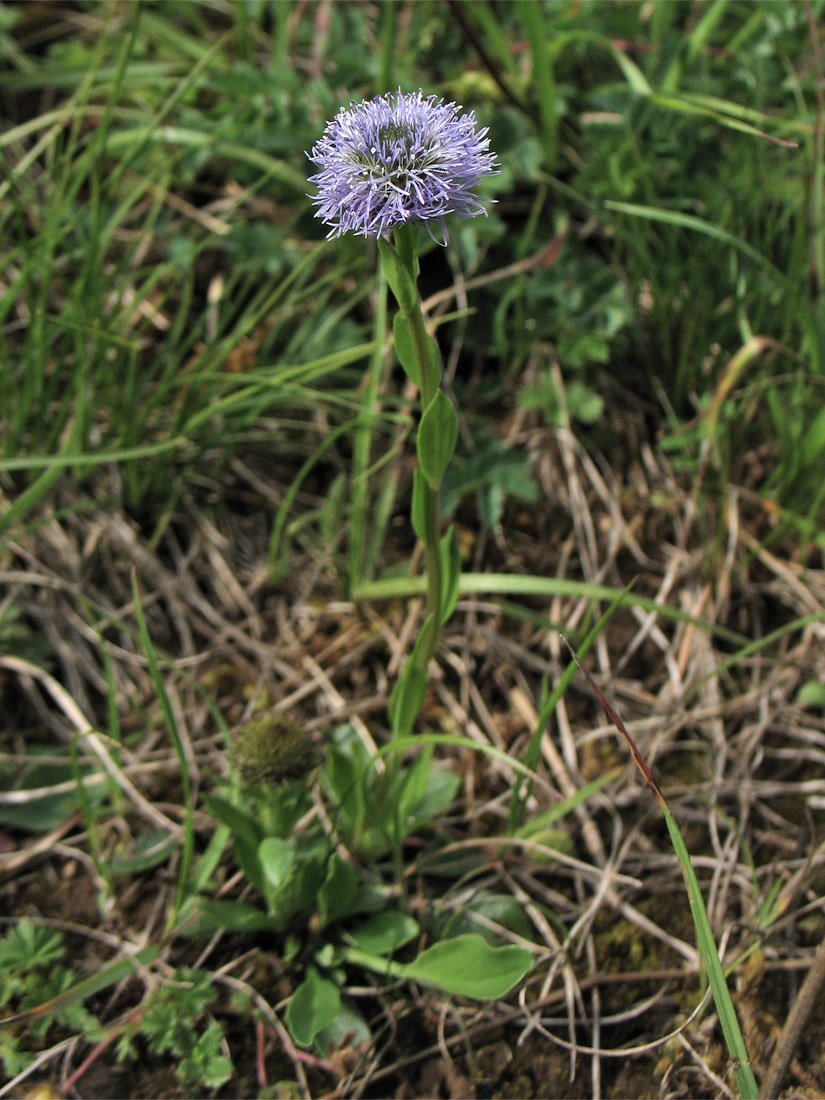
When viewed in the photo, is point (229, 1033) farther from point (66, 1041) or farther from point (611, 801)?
point (611, 801)

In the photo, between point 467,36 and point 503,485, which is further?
point 467,36

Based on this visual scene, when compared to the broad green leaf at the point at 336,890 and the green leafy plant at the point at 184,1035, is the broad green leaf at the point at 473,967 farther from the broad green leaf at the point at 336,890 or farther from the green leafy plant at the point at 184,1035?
the green leafy plant at the point at 184,1035

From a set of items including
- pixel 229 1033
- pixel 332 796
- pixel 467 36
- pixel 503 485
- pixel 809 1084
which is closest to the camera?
pixel 809 1084

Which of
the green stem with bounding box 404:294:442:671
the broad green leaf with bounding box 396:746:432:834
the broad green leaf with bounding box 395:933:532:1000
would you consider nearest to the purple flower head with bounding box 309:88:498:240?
the green stem with bounding box 404:294:442:671

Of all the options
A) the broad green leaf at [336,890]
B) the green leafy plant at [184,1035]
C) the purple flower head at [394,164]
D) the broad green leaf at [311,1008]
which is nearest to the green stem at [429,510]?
the purple flower head at [394,164]

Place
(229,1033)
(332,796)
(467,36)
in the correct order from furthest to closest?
(467,36)
(332,796)
(229,1033)

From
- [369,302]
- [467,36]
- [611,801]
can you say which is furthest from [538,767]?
[467,36]

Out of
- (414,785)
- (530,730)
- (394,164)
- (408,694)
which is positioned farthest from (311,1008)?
(394,164)
